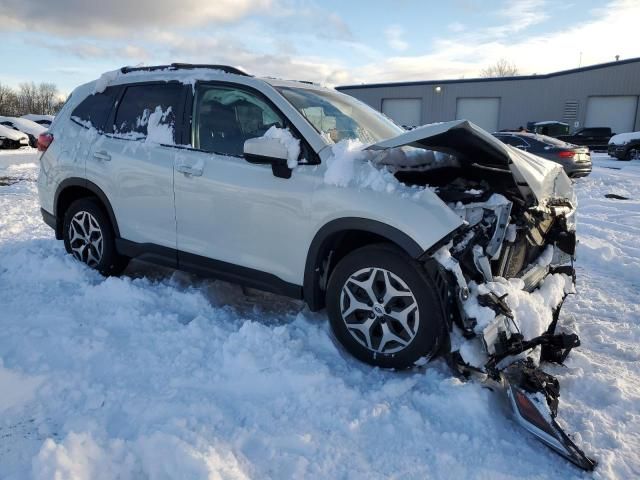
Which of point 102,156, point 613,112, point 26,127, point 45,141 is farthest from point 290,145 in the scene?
point 613,112

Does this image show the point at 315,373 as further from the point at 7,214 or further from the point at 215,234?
the point at 7,214

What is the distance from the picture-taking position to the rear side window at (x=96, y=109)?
461 centimetres

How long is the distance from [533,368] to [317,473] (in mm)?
1469

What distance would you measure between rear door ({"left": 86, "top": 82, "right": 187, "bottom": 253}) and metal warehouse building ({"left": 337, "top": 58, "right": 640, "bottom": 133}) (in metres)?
35.4

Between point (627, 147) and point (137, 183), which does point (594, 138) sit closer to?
point (627, 147)

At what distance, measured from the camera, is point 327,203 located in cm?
321

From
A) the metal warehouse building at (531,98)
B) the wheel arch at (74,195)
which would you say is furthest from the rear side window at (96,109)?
the metal warehouse building at (531,98)

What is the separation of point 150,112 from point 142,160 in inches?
18.3

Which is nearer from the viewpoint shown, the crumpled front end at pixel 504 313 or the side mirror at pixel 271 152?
the crumpled front end at pixel 504 313

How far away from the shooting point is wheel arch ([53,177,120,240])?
4504mm

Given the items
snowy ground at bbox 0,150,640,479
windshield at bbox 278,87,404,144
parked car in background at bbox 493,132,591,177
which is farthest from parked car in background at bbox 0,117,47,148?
windshield at bbox 278,87,404,144

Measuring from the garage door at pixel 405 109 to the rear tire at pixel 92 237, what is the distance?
117 ft

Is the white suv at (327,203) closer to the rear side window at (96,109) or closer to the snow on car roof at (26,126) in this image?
the rear side window at (96,109)

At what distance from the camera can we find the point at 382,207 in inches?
118
